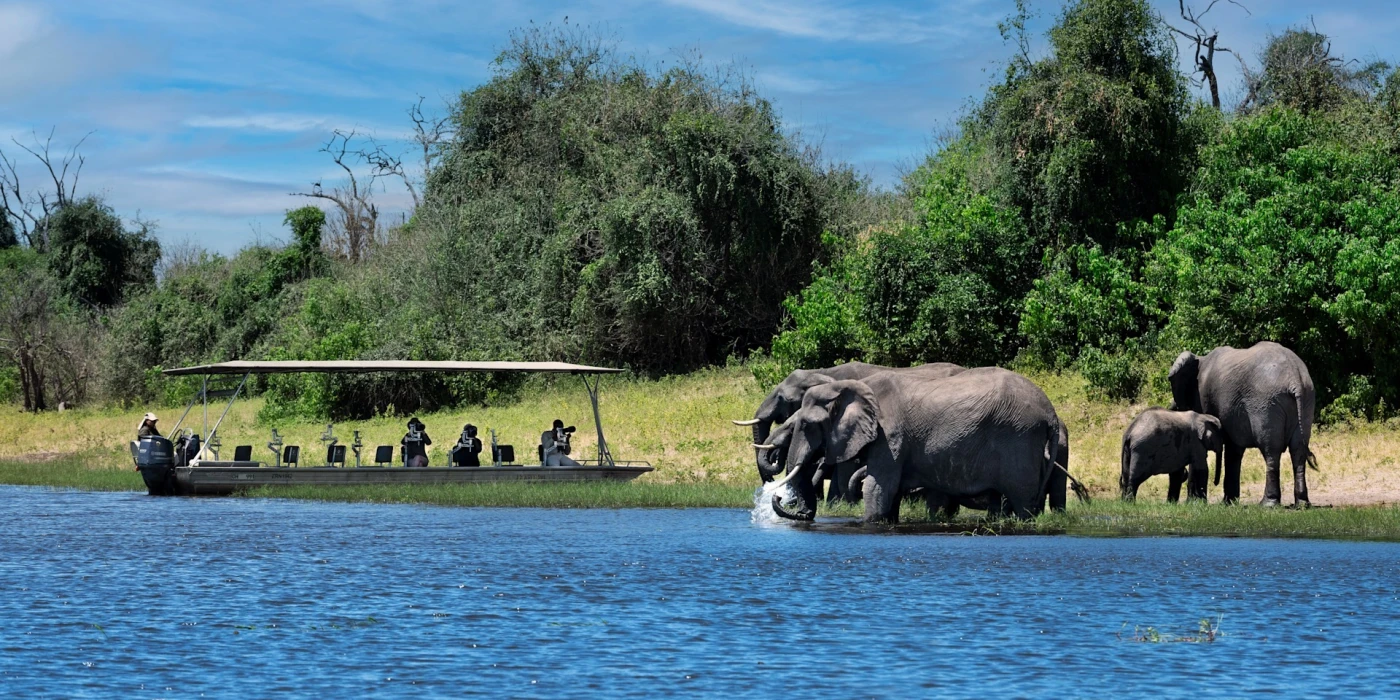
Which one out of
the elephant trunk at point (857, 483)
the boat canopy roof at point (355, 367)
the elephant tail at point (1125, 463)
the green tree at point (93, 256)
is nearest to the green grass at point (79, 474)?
the boat canopy roof at point (355, 367)

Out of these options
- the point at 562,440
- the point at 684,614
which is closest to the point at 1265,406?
the point at 684,614

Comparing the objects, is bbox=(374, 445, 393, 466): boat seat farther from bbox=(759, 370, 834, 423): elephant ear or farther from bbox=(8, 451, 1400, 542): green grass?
bbox=(759, 370, 834, 423): elephant ear

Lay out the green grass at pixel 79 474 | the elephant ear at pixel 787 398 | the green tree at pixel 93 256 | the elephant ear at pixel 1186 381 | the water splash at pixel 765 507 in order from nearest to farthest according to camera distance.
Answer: the water splash at pixel 765 507 → the elephant ear at pixel 1186 381 → the elephant ear at pixel 787 398 → the green grass at pixel 79 474 → the green tree at pixel 93 256

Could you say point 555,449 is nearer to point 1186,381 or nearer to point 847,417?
point 847,417

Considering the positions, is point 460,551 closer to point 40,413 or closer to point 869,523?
point 869,523

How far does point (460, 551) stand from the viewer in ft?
64.1

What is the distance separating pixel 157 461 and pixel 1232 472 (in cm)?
1752

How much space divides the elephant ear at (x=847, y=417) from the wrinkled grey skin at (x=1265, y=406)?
5523 mm

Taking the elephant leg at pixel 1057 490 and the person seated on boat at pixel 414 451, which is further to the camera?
the person seated on boat at pixel 414 451

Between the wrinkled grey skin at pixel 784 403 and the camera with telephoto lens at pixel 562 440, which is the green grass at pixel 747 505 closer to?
the wrinkled grey skin at pixel 784 403

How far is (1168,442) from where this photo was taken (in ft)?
74.5

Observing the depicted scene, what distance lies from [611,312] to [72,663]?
122 ft

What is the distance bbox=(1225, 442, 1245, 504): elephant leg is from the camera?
23.0 meters

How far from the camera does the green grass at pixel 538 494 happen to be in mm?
25578
